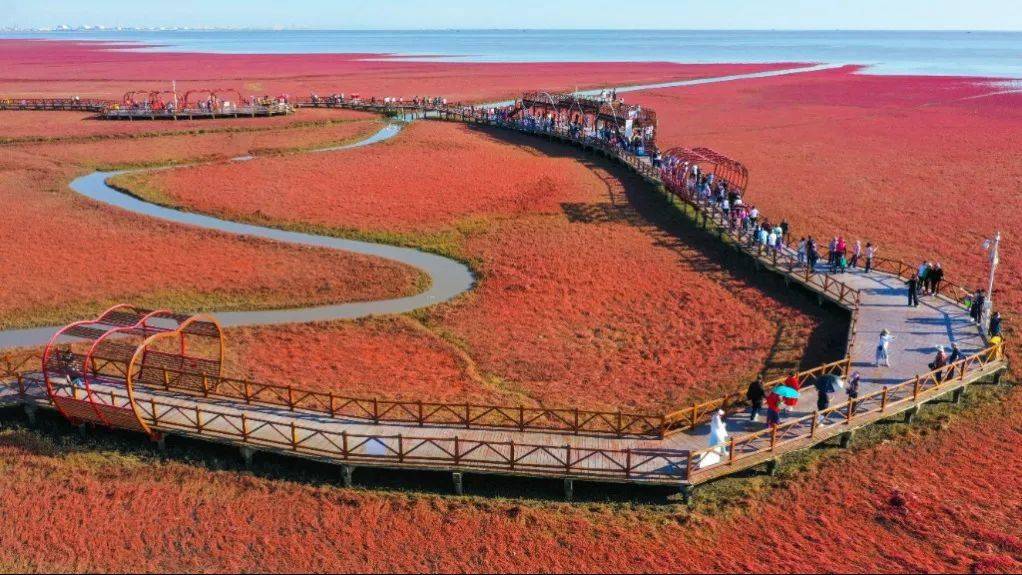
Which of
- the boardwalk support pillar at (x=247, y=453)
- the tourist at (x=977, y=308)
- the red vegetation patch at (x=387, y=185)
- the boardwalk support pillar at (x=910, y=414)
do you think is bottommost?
the boardwalk support pillar at (x=247, y=453)

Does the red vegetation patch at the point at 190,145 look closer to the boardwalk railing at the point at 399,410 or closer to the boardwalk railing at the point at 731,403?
the boardwalk railing at the point at 399,410

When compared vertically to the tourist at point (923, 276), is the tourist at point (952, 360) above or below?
below

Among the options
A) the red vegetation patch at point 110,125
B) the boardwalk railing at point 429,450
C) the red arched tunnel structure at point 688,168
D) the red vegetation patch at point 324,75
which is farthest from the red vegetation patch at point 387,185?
the red vegetation patch at point 324,75

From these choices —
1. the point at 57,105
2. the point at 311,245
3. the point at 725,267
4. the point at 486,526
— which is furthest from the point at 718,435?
the point at 57,105

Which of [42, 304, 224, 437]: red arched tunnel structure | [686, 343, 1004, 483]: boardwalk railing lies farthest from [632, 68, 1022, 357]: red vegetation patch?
[42, 304, 224, 437]: red arched tunnel structure

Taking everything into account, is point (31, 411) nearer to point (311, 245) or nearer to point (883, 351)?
point (311, 245)

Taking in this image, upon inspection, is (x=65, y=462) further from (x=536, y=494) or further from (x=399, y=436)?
(x=536, y=494)
